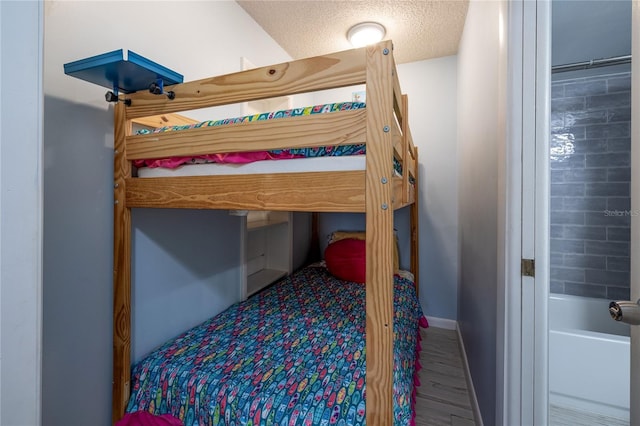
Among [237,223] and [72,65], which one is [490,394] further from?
[72,65]

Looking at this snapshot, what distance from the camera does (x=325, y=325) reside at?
4.93 ft

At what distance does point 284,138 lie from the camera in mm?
832

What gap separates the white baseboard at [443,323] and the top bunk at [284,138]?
218 centimetres

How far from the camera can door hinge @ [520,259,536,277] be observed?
2.90 ft

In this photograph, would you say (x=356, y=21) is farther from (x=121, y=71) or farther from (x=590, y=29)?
(x=121, y=71)

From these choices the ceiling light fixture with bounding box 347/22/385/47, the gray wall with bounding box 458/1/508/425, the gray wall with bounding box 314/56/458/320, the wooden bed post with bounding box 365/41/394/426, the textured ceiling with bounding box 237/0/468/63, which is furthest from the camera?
the gray wall with bounding box 314/56/458/320

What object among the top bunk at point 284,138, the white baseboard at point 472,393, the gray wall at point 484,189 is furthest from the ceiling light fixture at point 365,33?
the white baseboard at point 472,393

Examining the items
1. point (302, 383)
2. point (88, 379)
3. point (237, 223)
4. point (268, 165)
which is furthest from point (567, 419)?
point (88, 379)

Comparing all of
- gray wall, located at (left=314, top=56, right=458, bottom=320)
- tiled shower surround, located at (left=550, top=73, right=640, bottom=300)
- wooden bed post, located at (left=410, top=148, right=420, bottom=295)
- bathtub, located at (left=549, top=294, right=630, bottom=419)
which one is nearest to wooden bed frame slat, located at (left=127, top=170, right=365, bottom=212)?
bathtub, located at (left=549, top=294, right=630, bottom=419)

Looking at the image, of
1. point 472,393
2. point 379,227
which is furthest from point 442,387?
point 379,227

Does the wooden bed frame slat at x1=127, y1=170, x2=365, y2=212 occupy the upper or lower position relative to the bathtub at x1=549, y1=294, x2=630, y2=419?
upper

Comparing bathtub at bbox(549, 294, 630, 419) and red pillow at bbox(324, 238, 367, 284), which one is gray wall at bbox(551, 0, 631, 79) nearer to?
bathtub at bbox(549, 294, 630, 419)

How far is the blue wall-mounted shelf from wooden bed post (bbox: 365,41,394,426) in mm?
740

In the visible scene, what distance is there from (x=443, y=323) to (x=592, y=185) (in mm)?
1623
